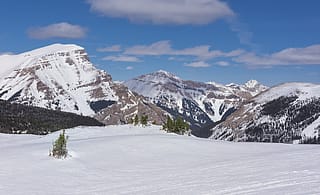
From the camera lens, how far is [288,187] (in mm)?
15094

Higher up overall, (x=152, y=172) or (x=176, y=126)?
(x=176, y=126)

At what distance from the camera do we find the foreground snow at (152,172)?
16.8 meters

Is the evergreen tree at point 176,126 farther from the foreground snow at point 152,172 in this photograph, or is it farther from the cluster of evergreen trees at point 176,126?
the foreground snow at point 152,172

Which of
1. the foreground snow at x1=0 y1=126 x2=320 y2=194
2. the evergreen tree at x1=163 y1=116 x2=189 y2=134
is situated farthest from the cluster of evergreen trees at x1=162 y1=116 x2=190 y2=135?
the foreground snow at x1=0 y1=126 x2=320 y2=194

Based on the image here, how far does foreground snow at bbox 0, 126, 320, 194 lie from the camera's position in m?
Answer: 16.8

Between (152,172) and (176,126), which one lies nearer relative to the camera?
(152,172)

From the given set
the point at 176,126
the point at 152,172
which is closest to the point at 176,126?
the point at 176,126

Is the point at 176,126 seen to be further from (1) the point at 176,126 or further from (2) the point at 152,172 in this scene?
(2) the point at 152,172

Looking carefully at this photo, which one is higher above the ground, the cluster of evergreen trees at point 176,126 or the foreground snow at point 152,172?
the cluster of evergreen trees at point 176,126

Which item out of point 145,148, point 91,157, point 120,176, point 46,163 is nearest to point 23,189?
point 120,176

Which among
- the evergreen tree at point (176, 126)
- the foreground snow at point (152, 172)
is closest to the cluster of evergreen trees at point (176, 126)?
the evergreen tree at point (176, 126)

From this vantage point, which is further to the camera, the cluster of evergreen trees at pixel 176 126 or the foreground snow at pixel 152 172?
the cluster of evergreen trees at pixel 176 126

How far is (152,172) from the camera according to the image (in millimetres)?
23812

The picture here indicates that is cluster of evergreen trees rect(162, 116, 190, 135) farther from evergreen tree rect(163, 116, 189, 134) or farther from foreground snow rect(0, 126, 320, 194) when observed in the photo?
foreground snow rect(0, 126, 320, 194)
